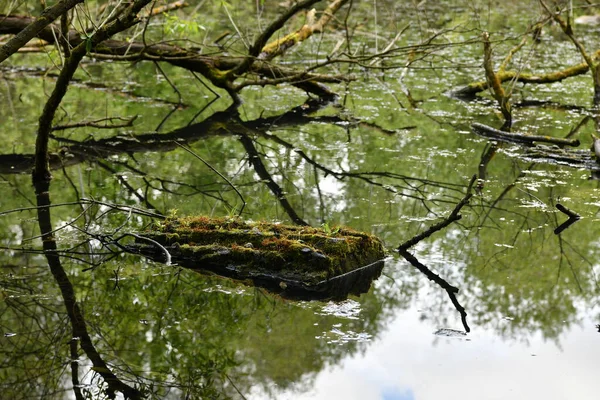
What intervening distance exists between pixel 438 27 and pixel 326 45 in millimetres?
3490

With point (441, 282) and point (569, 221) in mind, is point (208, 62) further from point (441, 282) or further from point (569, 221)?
point (441, 282)

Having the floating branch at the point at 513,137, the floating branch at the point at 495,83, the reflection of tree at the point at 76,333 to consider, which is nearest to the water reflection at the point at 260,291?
the reflection of tree at the point at 76,333

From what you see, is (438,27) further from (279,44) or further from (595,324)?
(595,324)

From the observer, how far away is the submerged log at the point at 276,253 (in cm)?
525

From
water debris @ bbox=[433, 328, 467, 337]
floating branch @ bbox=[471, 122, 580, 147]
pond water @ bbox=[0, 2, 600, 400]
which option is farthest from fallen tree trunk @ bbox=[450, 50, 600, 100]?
water debris @ bbox=[433, 328, 467, 337]

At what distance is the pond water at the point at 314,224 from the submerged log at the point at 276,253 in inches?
5.2

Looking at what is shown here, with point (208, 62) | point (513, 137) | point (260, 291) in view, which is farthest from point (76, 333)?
point (208, 62)

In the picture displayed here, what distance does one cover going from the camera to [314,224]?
6.54 meters

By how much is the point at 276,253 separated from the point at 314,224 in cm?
128

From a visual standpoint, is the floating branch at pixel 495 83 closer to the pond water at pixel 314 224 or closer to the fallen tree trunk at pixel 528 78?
the pond water at pixel 314 224

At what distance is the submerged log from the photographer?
525 cm

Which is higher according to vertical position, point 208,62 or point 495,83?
point 208,62

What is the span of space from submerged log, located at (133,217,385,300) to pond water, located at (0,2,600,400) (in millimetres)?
133

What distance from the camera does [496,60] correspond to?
14.5m
